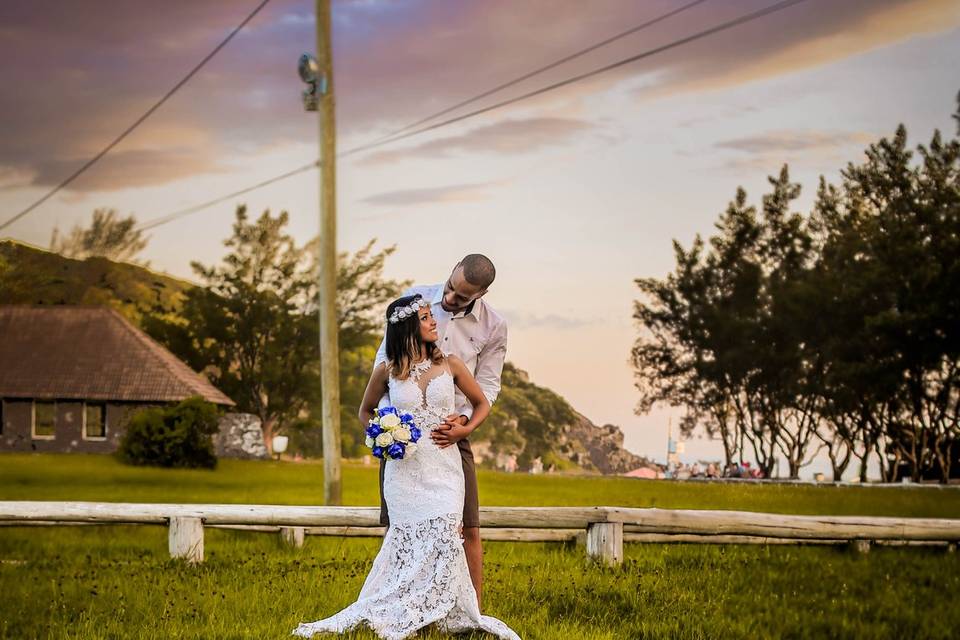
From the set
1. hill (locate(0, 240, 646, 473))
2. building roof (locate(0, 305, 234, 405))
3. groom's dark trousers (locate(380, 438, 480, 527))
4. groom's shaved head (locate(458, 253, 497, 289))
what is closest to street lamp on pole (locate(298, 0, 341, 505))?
groom's dark trousers (locate(380, 438, 480, 527))

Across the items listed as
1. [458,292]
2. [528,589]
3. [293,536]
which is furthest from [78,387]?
[458,292]

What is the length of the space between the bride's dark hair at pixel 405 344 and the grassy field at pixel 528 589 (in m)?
1.70

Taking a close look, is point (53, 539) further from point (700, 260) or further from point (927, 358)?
point (700, 260)

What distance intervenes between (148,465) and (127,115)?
1090cm

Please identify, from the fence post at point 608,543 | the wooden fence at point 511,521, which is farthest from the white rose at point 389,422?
the fence post at point 608,543

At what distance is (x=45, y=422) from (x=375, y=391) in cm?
3584

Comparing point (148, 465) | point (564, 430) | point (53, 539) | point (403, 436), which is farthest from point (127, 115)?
point (564, 430)

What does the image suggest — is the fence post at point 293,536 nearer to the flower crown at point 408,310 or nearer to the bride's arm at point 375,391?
the bride's arm at point 375,391

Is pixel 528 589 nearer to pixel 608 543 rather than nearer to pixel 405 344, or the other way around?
pixel 608 543

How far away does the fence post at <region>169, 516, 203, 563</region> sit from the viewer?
12.0m

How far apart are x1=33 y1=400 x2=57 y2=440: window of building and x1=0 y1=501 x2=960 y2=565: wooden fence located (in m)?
29.7

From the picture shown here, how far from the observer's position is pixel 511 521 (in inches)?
467

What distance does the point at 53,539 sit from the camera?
1697 centimetres

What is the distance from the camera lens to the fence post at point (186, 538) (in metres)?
12.0
